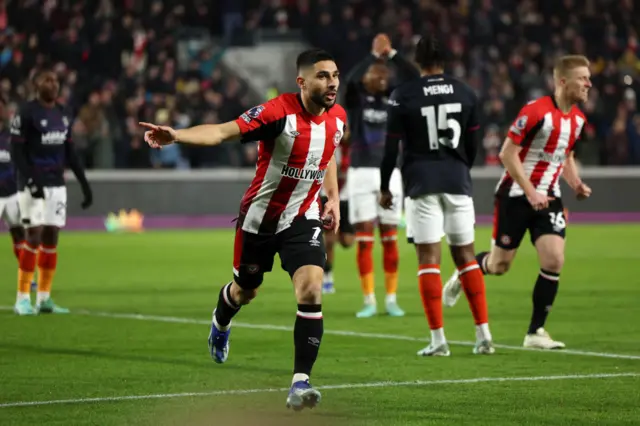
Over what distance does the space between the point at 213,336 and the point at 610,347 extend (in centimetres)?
317

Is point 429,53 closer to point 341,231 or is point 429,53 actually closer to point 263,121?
point 263,121

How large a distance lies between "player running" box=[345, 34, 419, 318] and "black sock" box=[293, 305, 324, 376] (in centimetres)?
517

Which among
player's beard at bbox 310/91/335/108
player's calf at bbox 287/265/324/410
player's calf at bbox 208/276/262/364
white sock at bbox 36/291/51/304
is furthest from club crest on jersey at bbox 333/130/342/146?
white sock at bbox 36/291/51/304

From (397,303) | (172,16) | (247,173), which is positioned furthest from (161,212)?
(397,303)

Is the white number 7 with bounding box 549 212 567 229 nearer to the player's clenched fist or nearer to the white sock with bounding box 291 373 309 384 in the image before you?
the white sock with bounding box 291 373 309 384

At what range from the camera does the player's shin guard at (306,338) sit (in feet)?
25.5

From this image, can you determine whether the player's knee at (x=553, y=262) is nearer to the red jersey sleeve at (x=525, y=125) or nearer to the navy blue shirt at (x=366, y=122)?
the red jersey sleeve at (x=525, y=125)

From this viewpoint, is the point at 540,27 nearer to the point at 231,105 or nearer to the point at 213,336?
the point at 231,105

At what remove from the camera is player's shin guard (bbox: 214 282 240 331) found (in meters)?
9.12

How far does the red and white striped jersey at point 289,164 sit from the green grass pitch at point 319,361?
1.08 meters

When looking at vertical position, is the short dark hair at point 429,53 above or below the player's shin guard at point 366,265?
above

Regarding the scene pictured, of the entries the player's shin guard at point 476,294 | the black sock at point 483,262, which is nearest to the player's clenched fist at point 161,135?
the player's shin guard at point 476,294

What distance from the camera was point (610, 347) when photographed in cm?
1062

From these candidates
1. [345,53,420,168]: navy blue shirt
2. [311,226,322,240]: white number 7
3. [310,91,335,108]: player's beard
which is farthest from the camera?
[345,53,420,168]: navy blue shirt
